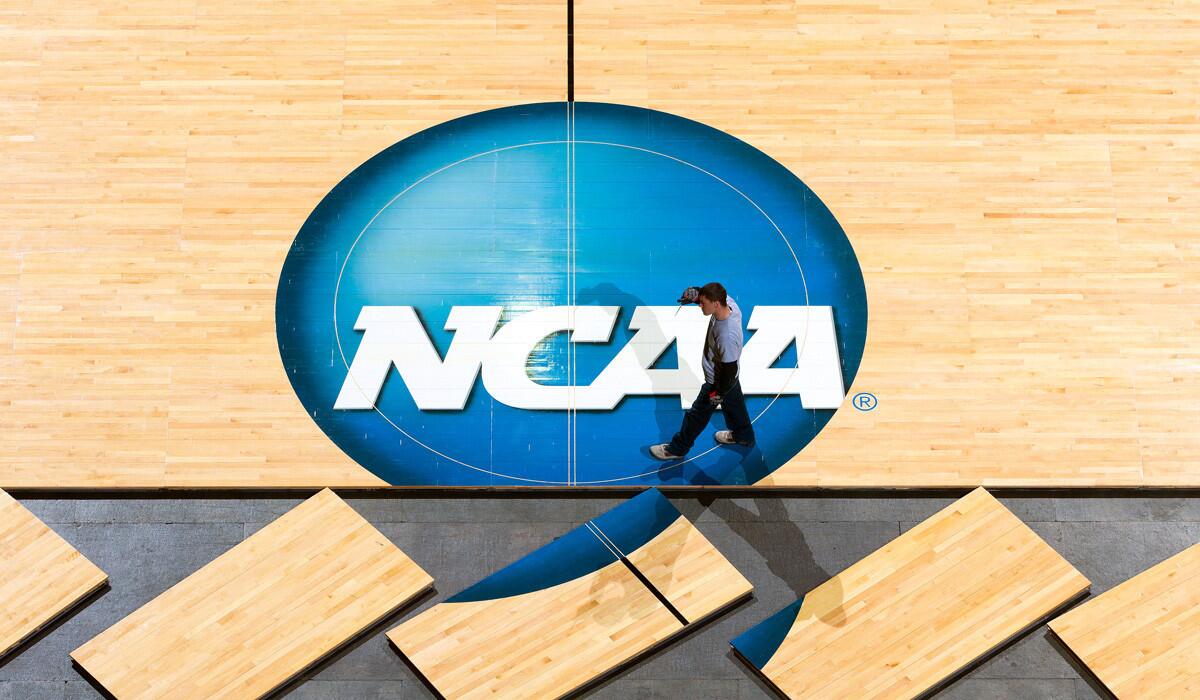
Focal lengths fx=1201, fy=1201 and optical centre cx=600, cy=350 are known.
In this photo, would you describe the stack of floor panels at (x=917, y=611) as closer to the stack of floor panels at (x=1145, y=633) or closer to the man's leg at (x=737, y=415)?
the stack of floor panels at (x=1145, y=633)

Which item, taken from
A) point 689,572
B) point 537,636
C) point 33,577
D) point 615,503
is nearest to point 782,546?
point 689,572

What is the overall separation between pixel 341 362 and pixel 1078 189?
18.3ft

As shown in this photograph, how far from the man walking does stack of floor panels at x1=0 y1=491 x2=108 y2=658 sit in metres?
3.78

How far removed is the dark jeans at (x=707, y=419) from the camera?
791 cm

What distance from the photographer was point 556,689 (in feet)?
23.6

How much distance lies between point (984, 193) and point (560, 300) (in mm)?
3269

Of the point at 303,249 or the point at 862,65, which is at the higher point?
the point at 862,65

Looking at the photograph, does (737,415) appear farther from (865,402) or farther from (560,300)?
(560,300)

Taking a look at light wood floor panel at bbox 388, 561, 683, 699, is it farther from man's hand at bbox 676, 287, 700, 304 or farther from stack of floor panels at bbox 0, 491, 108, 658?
stack of floor panels at bbox 0, 491, 108, 658

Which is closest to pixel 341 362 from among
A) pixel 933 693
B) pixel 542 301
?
pixel 542 301

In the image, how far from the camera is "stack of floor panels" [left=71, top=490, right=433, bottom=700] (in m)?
7.19

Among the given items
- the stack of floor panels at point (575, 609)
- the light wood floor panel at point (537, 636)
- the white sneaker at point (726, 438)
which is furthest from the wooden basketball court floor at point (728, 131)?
the light wood floor panel at point (537, 636)

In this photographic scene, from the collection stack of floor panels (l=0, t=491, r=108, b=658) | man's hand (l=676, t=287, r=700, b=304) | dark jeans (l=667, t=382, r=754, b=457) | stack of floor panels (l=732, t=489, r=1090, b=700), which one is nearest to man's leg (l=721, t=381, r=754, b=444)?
dark jeans (l=667, t=382, r=754, b=457)

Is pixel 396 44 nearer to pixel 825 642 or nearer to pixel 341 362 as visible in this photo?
pixel 341 362
